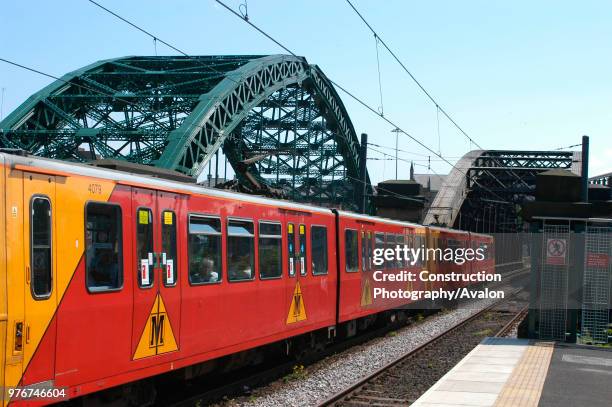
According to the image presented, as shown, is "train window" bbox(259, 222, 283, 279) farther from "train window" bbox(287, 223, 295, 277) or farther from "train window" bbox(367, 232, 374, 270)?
"train window" bbox(367, 232, 374, 270)

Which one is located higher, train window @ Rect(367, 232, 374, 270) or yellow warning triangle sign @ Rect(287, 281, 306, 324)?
train window @ Rect(367, 232, 374, 270)

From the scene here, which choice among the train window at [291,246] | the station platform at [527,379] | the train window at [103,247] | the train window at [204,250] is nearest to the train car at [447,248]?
the station platform at [527,379]

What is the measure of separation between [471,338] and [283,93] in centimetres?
3776

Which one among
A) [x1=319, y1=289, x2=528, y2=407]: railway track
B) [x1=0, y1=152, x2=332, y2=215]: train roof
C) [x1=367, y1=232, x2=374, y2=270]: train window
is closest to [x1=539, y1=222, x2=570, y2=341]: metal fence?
[x1=319, y1=289, x2=528, y2=407]: railway track

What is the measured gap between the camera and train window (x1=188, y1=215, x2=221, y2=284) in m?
9.65

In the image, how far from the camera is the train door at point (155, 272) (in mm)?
8469

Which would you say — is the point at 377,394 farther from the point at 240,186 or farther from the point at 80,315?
the point at 80,315

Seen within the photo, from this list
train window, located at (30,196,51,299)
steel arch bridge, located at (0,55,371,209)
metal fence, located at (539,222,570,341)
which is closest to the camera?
train window, located at (30,196,51,299)

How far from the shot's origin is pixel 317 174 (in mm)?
61094

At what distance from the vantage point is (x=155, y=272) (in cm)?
879

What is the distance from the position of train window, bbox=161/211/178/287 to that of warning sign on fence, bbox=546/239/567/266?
32.7 feet

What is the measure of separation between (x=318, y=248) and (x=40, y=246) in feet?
26.3

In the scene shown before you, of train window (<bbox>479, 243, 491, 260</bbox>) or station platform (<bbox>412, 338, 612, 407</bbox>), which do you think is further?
train window (<bbox>479, 243, 491, 260</bbox>)

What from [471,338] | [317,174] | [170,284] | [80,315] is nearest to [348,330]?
[471,338]
